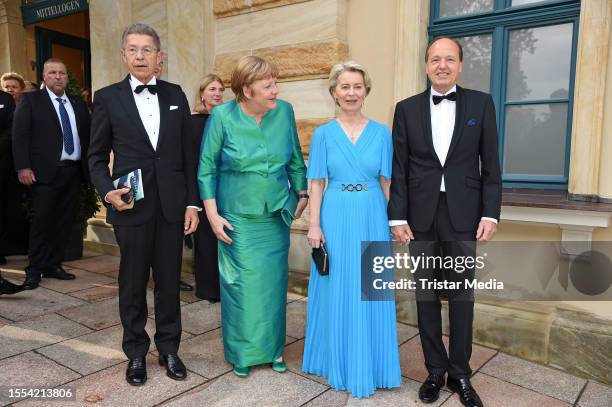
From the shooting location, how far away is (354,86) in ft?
9.50

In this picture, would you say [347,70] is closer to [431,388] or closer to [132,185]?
[132,185]

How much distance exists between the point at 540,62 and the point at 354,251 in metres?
2.19

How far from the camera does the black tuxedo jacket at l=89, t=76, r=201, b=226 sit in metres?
2.99

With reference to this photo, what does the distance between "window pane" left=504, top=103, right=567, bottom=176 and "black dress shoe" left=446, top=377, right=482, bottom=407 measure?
1.80 metres

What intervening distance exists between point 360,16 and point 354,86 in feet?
6.56

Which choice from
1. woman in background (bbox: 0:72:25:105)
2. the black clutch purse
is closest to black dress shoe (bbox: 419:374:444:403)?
the black clutch purse

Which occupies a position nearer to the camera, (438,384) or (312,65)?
(438,384)

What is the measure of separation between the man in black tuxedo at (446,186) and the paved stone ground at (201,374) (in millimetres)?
380

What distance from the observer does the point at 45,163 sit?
17.0ft

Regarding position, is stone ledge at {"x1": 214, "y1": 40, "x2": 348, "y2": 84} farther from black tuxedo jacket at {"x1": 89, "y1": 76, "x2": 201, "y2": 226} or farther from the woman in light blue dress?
black tuxedo jacket at {"x1": 89, "y1": 76, "x2": 201, "y2": 226}

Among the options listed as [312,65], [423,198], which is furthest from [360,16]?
[423,198]

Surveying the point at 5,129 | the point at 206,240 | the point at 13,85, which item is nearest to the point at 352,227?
the point at 206,240

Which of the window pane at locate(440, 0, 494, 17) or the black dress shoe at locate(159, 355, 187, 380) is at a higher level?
the window pane at locate(440, 0, 494, 17)

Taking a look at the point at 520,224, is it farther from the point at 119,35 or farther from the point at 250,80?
the point at 119,35
